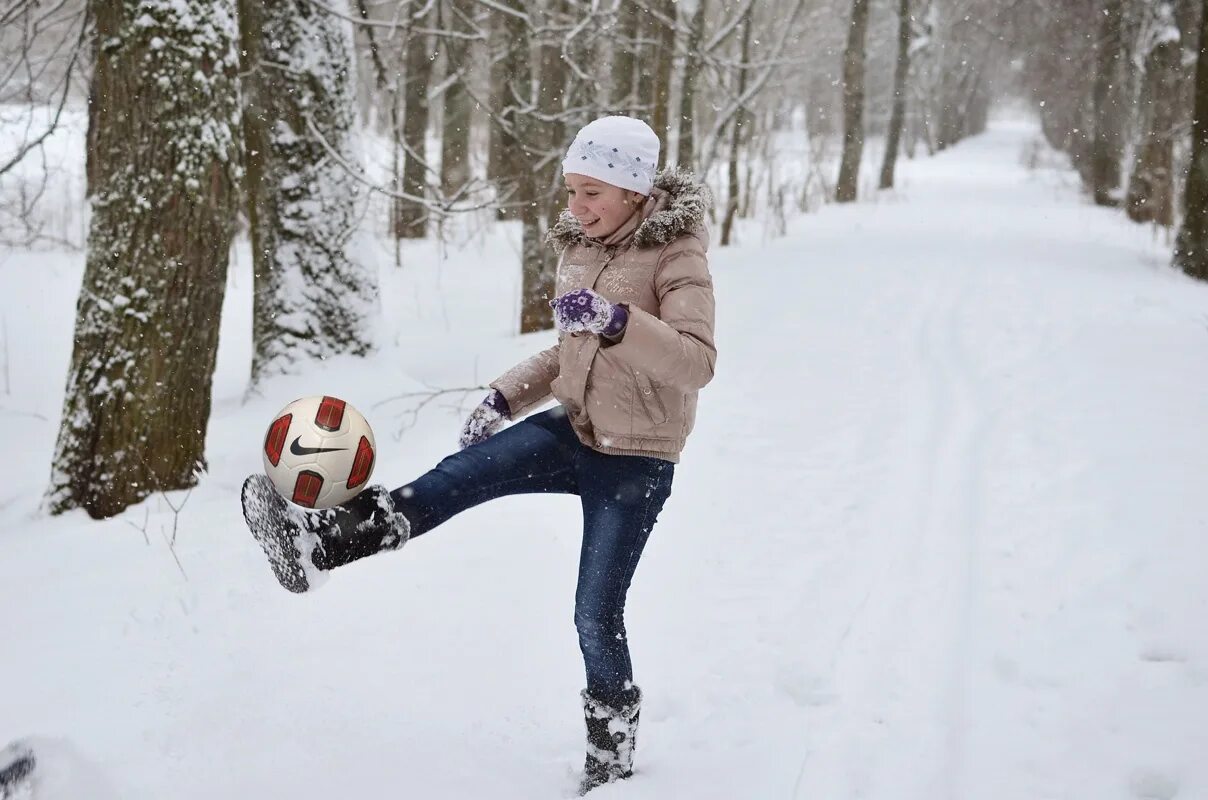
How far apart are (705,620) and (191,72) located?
3.60 meters

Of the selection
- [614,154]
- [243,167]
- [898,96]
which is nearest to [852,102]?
[898,96]

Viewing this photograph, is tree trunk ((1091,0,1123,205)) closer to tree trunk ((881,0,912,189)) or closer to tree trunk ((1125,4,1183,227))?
tree trunk ((1125,4,1183,227))

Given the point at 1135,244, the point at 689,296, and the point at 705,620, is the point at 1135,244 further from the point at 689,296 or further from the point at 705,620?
the point at 689,296

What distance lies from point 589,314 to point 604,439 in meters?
0.48

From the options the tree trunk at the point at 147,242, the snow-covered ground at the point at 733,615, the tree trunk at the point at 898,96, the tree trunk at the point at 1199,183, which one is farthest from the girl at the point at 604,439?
the tree trunk at the point at 898,96

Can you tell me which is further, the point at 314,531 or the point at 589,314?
the point at 314,531

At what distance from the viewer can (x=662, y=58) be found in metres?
10.6

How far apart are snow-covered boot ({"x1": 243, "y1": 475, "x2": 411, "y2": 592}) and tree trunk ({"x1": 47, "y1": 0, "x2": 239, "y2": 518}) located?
2352mm

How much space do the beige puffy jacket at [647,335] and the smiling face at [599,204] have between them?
0.04 meters

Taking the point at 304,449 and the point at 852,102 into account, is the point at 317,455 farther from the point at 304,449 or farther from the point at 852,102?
the point at 852,102

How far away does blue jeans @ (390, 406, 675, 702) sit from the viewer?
2.72 m

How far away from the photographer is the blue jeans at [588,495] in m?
2.72

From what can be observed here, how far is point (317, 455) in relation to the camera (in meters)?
2.80

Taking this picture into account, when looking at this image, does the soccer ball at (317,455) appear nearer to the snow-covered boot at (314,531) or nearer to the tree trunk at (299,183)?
the snow-covered boot at (314,531)
